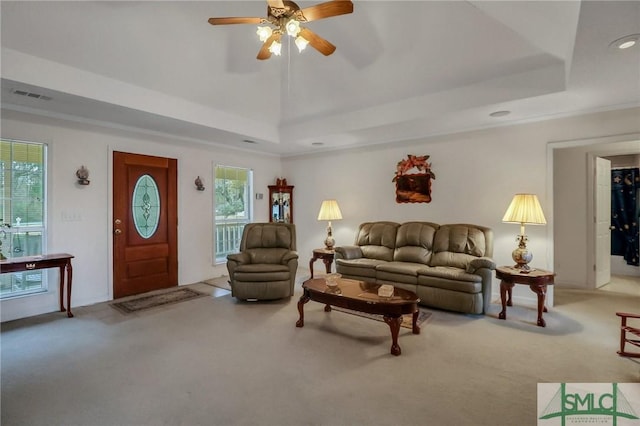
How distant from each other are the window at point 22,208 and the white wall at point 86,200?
0.11 meters

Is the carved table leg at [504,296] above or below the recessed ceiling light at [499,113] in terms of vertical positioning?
below

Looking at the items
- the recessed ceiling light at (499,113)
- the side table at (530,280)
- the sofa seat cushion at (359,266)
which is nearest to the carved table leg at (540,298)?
the side table at (530,280)

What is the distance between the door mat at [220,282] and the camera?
16.3ft

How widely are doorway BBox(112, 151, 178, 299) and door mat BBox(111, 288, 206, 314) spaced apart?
13.5 inches

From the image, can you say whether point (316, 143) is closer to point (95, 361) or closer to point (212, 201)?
point (212, 201)

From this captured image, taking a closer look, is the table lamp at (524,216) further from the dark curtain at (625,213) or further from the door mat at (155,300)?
the door mat at (155,300)

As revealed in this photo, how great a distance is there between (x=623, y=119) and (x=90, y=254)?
6.85 m

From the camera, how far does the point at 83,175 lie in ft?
13.2

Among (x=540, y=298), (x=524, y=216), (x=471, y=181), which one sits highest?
(x=471, y=181)

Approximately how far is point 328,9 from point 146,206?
3.95m

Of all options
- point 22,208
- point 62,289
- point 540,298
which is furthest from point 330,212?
point 22,208

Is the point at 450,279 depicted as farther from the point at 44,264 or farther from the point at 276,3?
the point at 44,264

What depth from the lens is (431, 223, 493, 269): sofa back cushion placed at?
4.05 metres

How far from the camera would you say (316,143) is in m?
5.58
